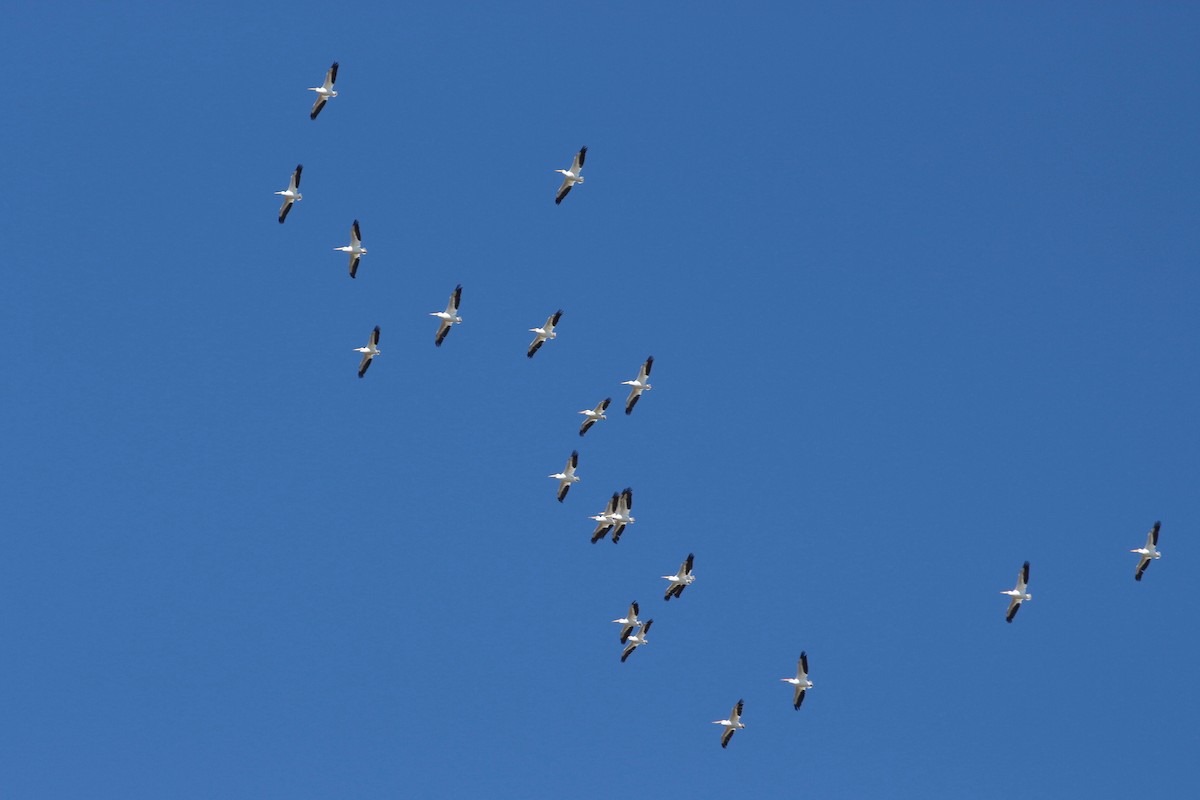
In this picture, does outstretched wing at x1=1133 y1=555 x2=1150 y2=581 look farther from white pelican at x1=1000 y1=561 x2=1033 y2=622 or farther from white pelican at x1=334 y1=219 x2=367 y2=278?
white pelican at x1=334 y1=219 x2=367 y2=278

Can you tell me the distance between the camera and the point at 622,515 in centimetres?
9288

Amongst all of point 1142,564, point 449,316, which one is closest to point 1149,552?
point 1142,564

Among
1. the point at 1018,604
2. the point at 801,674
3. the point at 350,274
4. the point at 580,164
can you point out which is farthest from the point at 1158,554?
the point at 350,274

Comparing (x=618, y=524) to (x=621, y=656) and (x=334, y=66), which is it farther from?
(x=334, y=66)

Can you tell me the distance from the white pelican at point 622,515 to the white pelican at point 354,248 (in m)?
13.8

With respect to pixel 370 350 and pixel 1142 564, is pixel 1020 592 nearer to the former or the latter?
pixel 1142 564

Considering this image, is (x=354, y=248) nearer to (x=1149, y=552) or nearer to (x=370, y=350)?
(x=370, y=350)

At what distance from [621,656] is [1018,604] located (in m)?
15.8

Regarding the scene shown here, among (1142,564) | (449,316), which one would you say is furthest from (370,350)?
(1142,564)

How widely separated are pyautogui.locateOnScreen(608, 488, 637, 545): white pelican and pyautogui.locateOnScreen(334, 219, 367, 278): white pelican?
13814 millimetres

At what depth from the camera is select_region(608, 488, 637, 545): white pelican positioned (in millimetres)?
92562

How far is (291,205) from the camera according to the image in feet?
313

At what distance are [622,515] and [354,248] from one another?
14.9 meters

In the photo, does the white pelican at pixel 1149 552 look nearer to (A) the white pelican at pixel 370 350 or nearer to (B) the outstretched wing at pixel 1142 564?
(B) the outstretched wing at pixel 1142 564
